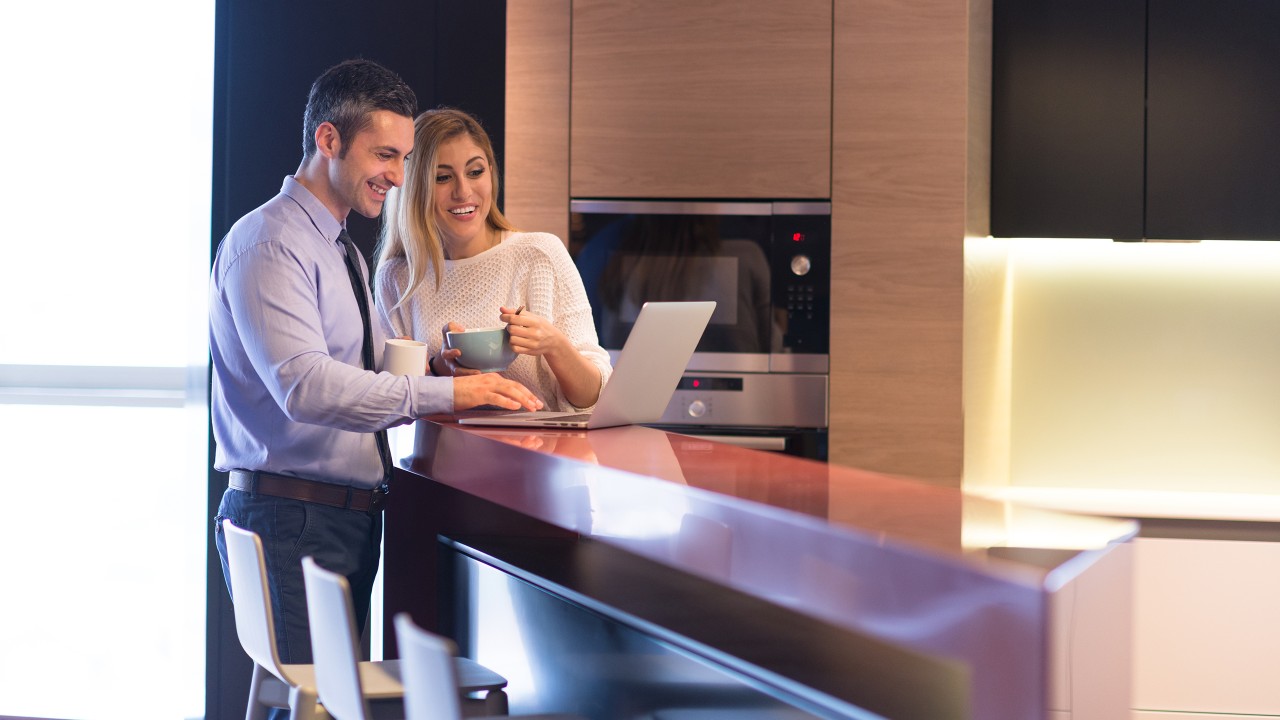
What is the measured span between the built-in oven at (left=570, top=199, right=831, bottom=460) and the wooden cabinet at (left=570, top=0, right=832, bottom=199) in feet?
0.19

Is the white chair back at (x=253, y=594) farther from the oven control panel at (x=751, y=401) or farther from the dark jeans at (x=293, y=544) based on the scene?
the oven control panel at (x=751, y=401)

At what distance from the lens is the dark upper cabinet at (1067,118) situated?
10.8 ft

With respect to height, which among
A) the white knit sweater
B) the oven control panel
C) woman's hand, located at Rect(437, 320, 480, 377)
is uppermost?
the white knit sweater

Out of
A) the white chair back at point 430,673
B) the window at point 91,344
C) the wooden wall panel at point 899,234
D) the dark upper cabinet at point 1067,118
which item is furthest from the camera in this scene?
the window at point 91,344

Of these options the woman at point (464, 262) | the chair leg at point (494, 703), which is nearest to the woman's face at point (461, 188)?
the woman at point (464, 262)

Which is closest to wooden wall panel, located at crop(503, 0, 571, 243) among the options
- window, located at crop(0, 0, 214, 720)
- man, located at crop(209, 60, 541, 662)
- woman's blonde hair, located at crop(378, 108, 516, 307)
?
woman's blonde hair, located at crop(378, 108, 516, 307)

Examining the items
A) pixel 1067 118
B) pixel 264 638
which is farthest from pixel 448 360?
pixel 1067 118

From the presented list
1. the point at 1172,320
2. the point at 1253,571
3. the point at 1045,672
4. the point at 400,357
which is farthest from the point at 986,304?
the point at 1045,672

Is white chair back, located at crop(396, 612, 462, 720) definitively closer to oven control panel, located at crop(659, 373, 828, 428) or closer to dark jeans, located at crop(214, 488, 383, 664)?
dark jeans, located at crop(214, 488, 383, 664)

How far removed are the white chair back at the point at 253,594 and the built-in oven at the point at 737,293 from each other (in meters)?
1.54

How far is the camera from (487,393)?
1.89 meters

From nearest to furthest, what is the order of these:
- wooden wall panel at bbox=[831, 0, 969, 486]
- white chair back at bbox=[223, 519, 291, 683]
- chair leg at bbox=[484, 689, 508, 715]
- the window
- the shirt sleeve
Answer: white chair back at bbox=[223, 519, 291, 683], chair leg at bbox=[484, 689, 508, 715], the shirt sleeve, wooden wall panel at bbox=[831, 0, 969, 486], the window

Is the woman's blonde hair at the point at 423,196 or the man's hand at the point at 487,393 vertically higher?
the woman's blonde hair at the point at 423,196

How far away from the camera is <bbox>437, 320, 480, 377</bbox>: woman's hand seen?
2012 mm
